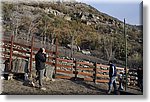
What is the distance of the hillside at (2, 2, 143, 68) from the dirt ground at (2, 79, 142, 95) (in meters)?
0.49

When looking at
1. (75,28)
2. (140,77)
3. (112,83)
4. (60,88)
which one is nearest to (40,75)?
(60,88)

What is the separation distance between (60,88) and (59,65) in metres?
0.46

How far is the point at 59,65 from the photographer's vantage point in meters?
6.13

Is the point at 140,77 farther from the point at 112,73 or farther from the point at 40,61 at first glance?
the point at 40,61

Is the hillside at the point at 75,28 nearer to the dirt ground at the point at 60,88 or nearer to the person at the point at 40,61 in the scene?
the person at the point at 40,61

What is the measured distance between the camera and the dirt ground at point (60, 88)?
5.67 m

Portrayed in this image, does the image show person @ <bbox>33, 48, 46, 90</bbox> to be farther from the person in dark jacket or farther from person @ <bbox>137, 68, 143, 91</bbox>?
person @ <bbox>137, 68, 143, 91</bbox>

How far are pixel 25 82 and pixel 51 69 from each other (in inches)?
19.2

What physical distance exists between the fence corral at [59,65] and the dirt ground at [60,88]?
4.8 inches

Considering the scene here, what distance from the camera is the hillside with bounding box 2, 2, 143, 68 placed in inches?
229

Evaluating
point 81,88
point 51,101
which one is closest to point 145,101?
point 81,88

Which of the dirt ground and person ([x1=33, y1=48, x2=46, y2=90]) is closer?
the dirt ground

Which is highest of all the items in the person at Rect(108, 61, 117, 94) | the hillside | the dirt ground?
the hillside

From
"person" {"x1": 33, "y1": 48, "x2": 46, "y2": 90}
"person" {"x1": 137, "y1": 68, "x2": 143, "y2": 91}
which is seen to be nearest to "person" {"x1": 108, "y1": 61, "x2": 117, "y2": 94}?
"person" {"x1": 137, "y1": 68, "x2": 143, "y2": 91}
